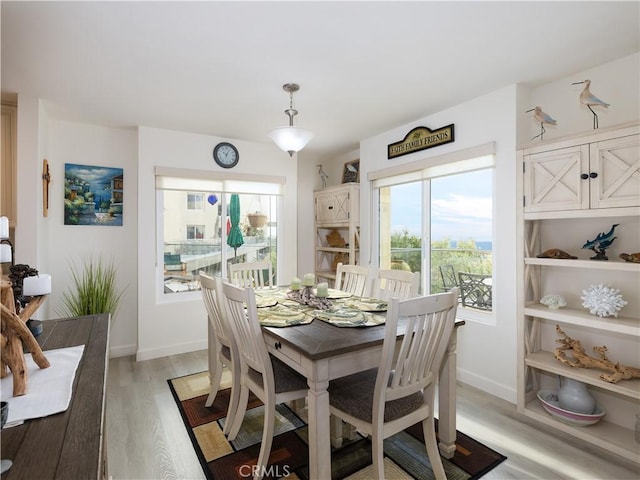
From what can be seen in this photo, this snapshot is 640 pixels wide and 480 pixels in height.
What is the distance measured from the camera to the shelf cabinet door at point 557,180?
2.15 meters

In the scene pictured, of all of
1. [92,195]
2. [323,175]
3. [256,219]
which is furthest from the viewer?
[323,175]

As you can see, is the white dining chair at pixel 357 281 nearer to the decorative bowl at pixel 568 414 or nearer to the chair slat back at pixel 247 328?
the chair slat back at pixel 247 328

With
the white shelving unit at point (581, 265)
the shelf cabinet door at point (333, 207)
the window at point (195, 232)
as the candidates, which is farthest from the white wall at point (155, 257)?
the white shelving unit at point (581, 265)

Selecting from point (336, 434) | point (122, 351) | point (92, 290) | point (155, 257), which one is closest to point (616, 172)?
point (336, 434)

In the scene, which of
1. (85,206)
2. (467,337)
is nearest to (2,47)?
(85,206)

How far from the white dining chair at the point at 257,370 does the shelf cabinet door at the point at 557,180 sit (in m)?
2.01

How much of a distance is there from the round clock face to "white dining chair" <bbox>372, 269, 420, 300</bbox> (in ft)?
7.46

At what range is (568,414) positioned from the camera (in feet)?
7.22

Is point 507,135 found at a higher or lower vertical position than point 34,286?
higher

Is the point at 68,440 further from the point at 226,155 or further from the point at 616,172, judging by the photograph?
the point at 226,155

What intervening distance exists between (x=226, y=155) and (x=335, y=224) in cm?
158

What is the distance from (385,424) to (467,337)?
1734mm

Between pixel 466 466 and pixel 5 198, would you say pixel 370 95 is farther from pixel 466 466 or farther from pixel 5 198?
pixel 5 198

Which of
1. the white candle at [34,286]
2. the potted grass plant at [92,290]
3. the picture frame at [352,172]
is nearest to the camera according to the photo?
the white candle at [34,286]
